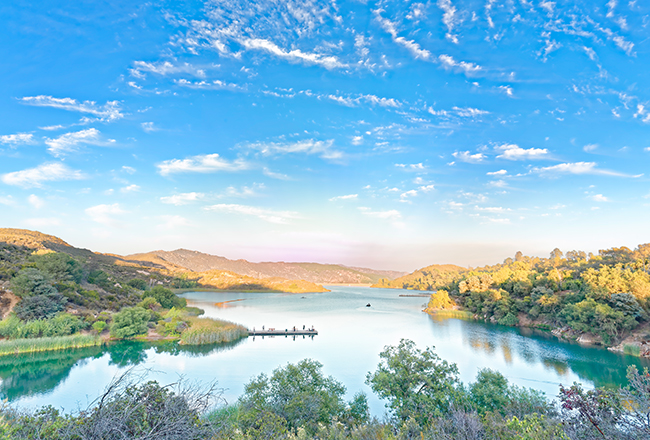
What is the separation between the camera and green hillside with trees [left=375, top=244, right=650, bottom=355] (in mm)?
30559

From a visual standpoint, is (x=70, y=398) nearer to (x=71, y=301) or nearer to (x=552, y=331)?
(x=71, y=301)

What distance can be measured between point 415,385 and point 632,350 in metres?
27.9

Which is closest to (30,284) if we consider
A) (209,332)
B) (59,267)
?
(59,267)

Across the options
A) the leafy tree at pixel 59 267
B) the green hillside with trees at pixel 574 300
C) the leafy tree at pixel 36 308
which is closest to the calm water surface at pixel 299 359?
the green hillside with trees at pixel 574 300

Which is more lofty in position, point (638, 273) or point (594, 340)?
point (638, 273)

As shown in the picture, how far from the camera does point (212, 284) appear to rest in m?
116

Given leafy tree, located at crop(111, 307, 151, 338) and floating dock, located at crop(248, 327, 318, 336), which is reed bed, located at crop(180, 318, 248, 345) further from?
leafy tree, located at crop(111, 307, 151, 338)

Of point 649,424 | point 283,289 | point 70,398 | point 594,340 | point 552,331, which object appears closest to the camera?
point 649,424

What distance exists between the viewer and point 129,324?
3100 centimetres

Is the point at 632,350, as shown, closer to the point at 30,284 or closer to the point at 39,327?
the point at 39,327

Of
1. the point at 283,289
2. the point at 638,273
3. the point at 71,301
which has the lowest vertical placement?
the point at 283,289

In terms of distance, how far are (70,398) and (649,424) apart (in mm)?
23702

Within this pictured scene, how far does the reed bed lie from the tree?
23191mm

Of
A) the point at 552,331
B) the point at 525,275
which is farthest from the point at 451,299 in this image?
the point at 552,331
